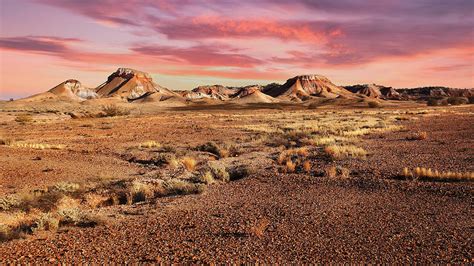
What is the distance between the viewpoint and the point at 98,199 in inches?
506

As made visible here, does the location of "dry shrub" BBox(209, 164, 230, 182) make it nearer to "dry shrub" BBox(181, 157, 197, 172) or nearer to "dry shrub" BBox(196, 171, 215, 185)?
"dry shrub" BBox(196, 171, 215, 185)

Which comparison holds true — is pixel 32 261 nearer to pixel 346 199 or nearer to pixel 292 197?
pixel 292 197

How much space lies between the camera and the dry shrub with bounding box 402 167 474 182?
13.6 metres

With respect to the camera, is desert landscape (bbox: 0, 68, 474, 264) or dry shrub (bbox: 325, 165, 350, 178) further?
dry shrub (bbox: 325, 165, 350, 178)

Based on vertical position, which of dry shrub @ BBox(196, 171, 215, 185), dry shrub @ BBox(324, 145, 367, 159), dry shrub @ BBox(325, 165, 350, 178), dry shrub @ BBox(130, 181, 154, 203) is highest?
dry shrub @ BBox(324, 145, 367, 159)

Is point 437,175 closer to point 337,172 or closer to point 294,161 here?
point 337,172

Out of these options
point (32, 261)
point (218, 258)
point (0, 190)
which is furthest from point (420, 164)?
point (0, 190)

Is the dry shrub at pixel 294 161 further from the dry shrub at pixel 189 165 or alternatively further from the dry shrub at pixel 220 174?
the dry shrub at pixel 189 165

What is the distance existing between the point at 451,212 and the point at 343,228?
3190 millimetres

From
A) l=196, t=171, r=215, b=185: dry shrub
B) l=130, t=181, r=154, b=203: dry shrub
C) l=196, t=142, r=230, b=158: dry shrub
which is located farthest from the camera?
A: l=196, t=142, r=230, b=158: dry shrub

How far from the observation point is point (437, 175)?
45.6ft

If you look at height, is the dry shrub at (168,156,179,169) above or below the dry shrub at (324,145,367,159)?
below

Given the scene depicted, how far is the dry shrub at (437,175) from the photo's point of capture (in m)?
13.6

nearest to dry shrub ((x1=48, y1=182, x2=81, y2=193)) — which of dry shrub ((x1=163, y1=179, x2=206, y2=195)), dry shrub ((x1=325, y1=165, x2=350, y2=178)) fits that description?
dry shrub ((x1=163, y1=179, x2=206, y2=195))
